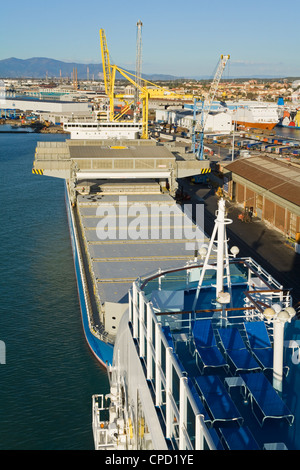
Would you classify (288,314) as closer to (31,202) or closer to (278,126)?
(31,202)

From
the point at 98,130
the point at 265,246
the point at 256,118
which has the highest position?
the point at 256,118

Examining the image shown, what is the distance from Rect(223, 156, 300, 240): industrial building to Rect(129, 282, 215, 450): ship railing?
2302 centimetres

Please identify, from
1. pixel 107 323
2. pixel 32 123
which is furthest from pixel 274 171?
pixel 32 123

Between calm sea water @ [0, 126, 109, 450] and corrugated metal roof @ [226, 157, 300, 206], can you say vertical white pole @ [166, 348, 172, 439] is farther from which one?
corrugated metal roof @ [226, 157, 300, 206]

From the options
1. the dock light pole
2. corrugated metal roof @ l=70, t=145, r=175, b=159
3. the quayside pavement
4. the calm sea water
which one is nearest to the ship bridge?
corrugated metal roof @ l=70, t=145, r=175, b=159

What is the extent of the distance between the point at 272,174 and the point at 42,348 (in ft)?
81.9

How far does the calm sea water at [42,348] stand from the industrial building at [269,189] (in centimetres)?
1448

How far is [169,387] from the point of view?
8.92 metres

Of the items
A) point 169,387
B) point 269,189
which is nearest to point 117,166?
point 269,189

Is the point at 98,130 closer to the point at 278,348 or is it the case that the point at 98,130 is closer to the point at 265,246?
the point at 265,246

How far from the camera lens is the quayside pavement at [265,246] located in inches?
1088

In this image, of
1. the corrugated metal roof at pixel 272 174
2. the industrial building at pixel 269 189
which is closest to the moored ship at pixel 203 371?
the industrial building at pixel 269 189

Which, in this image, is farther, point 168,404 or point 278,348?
Answer: point 278,348

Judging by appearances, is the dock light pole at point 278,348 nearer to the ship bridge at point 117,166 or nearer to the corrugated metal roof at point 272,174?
the corrugated metal roof at point 272,174
